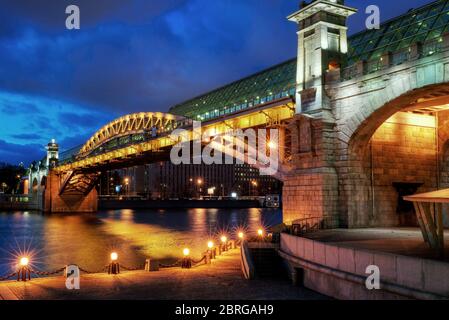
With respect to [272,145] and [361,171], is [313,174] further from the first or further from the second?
[272,145]

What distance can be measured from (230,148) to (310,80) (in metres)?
12.0

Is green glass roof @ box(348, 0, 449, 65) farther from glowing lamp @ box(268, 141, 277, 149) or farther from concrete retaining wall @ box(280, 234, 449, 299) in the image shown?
concrete retaining wall @ box(280, 234, 449, 299)

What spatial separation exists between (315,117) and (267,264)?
9.25 metres

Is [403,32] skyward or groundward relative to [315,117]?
skyward

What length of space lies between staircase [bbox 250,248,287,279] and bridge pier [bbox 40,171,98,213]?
73435mm

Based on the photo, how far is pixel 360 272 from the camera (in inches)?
488

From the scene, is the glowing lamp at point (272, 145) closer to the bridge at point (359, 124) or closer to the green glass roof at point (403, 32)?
the bridge at point (359, 124)

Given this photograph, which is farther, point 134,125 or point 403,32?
point 134,125

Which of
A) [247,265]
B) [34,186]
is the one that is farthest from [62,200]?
[247,265]

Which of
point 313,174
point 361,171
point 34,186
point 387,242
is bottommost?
point 387,242

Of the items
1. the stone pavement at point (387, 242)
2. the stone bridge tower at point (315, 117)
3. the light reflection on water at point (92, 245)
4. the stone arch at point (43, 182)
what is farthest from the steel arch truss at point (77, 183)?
the stone pavement at point (387, 242)

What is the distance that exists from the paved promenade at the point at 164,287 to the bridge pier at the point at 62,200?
237 ft
